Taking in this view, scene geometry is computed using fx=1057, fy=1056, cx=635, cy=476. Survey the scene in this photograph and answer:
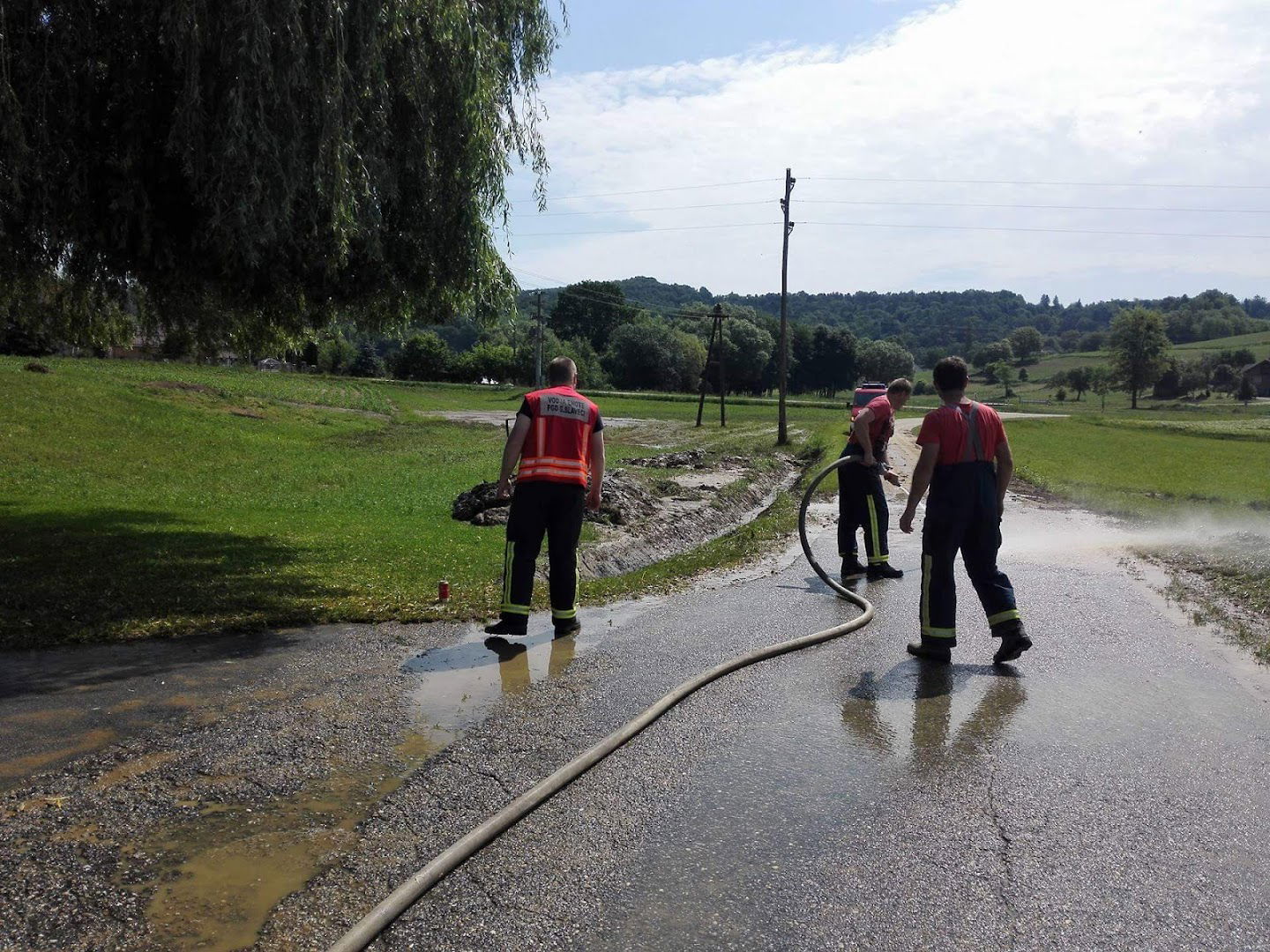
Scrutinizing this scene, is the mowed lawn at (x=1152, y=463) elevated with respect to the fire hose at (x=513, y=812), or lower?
lower

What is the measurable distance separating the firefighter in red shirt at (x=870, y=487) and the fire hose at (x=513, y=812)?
12.6 ft

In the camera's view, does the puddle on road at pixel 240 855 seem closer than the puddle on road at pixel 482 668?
Yes

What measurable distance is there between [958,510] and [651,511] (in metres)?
10.5

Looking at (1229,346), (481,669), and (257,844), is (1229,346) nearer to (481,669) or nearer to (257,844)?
(481,669)

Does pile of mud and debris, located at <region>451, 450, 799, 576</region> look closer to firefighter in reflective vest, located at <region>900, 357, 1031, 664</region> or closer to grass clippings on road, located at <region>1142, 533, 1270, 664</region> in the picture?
firefighter in reflective vest, located at <region>900, 357, 1031, 664</region>

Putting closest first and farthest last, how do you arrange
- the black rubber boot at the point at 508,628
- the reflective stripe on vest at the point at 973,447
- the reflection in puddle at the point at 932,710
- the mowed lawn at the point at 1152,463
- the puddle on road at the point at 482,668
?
1. the reflection in puddle at the point at 932,710
2. the puddle on road at the point at 482,668
3. the reflective stripe on vest at the point at 973,447
4. the black rubber boot at the point at 508,628
5. the mowed lawn at the point at 1152,463

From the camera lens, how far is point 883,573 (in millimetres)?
11250

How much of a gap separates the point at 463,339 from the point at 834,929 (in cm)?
18804

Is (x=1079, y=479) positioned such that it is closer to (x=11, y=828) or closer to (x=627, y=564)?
(x=627, y=564)

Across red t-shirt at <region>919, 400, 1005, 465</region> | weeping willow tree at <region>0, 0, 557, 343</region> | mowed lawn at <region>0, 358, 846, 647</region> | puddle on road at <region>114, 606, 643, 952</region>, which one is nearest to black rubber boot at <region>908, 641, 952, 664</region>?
red t-shirt at <region>919, 400, 1005, 465</region>

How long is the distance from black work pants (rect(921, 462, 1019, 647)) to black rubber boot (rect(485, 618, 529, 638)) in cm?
292

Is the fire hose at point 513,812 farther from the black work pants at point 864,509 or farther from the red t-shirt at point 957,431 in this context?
the black work pants at point 864,509

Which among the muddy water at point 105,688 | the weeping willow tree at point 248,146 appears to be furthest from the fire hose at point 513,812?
the weeping willow tree at point 248,146

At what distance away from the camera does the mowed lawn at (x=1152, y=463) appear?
2208 cm
